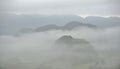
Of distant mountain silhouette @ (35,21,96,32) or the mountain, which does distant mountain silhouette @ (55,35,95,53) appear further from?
the mountain

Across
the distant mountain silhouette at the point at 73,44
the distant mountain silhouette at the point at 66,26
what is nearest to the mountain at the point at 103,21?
the distant mountain silhouette at the point at 66,26

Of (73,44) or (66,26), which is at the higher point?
(66,26)

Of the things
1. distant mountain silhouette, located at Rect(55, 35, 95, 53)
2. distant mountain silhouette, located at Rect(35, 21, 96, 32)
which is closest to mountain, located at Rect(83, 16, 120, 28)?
distant mountain silhouette, located at Rect(35, 21, 96, 32)

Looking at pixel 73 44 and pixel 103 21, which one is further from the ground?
pixel 103 21

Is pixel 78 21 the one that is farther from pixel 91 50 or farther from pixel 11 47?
pixel 11 47

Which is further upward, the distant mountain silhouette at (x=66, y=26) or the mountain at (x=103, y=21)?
the mountain at (x=103, y=21)

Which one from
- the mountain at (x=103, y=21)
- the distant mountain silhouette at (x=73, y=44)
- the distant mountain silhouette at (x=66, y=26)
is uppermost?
the mountain at (x=103, y=21)

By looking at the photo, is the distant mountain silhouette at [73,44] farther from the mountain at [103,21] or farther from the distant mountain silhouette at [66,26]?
the mountain at [103,21]

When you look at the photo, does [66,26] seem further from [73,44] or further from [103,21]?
[103,21]

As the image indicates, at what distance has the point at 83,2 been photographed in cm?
290

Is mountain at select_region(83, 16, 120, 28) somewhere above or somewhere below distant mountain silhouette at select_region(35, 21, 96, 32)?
above

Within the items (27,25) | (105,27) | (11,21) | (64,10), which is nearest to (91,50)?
(105,27)

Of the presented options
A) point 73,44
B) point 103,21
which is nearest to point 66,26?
point 73,44

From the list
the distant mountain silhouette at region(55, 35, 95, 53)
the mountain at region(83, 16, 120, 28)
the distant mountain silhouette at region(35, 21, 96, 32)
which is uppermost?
the mountain at region(83, 16, 120, 28)
